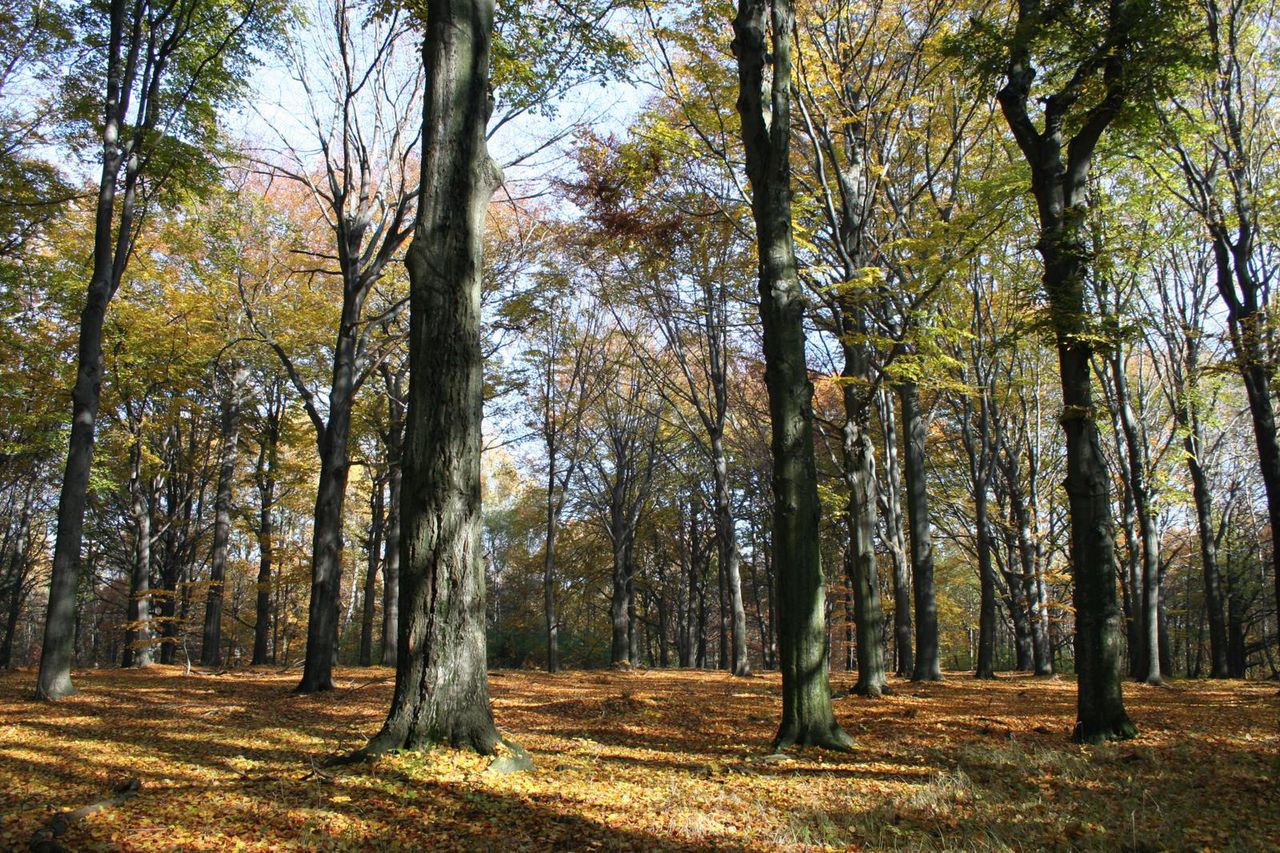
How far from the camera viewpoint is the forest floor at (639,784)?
3.74m

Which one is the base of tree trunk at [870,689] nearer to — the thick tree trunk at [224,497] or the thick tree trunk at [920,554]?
the thick tree trunk at [920,554]

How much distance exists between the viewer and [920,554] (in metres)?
14.3

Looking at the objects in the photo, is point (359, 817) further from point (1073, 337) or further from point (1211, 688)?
point (1211, 688)

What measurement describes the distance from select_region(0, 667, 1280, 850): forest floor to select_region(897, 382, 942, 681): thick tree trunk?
5465mm

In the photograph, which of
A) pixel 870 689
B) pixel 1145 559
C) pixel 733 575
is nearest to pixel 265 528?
pixel 733 575

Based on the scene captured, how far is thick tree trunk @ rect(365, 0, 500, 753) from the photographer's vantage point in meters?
5.11

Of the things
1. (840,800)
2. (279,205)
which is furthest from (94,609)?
(840,800)

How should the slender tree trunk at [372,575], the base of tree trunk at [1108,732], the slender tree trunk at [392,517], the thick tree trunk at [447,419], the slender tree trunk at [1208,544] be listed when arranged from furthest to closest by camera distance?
the slender tree trunk at [372,575], the slender tree trunk at [392,517], the slender tree trunk at [1208,544], the base of tree trunk at [1108,732], the thick tree trunk at [447,419]

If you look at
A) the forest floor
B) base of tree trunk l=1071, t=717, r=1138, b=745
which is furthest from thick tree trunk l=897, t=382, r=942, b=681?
base of tree trunk l=1071, t=717, r=1138, b=745

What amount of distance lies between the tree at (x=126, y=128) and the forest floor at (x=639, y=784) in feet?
6.22

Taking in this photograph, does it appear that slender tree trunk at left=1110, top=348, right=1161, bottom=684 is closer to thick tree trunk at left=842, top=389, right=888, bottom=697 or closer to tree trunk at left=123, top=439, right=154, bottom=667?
thick tree trunk at left=842, top=389, right=888, bottom=697

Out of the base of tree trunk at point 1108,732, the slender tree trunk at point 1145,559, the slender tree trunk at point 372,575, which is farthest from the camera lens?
the slender tree trunk at point 372,575

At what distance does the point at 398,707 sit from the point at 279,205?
18857 mm

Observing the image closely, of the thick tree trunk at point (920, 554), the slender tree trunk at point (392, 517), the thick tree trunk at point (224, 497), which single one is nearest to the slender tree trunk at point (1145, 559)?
the thick tree trunk at point (920, 554)
